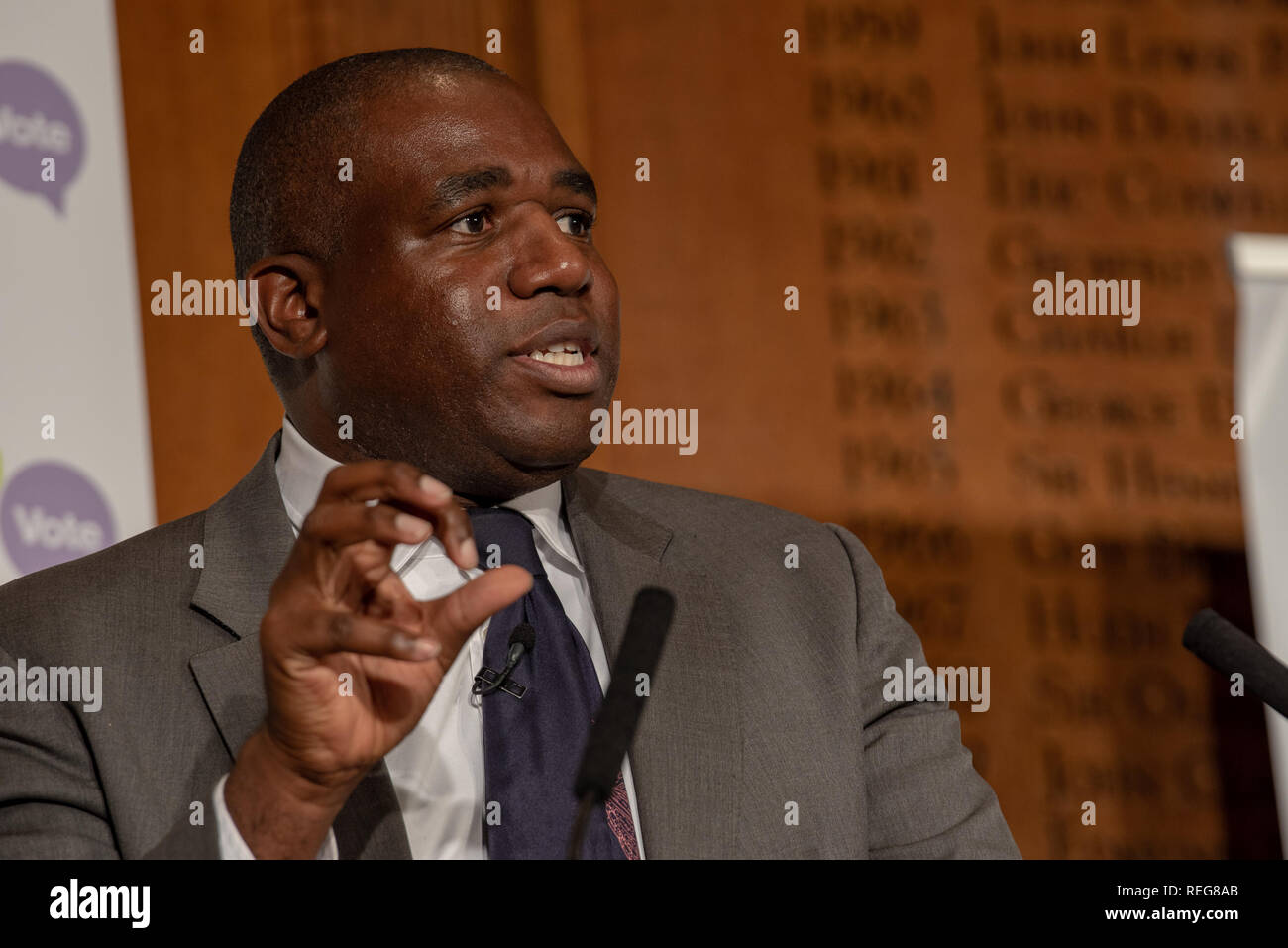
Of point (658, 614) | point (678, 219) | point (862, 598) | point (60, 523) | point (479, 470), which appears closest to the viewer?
point (658, 614)

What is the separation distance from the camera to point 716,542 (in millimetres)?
1505

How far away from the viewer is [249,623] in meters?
1.25

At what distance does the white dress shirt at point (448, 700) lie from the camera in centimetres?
120

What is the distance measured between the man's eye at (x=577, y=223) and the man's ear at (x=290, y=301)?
0.25m

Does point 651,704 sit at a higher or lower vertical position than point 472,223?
lower

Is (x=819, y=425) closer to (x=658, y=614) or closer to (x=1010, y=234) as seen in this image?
(x=1010, y=234)

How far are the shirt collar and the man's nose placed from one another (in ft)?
0.73

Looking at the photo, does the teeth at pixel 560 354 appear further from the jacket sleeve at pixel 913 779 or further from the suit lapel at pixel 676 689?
the jacket sleeve at pixel 913 779

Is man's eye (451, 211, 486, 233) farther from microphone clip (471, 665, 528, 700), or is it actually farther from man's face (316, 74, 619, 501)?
microphone clip (471, 665, 528, 700)

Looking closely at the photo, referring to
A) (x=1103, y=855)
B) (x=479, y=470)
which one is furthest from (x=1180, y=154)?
(x=479, y=470)

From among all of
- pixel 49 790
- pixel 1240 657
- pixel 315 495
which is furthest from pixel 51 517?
pixel 1240 657

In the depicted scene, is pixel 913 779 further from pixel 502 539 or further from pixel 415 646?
pixel 415 646

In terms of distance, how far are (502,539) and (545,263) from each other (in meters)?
0.26

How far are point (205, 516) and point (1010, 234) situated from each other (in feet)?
4.70
